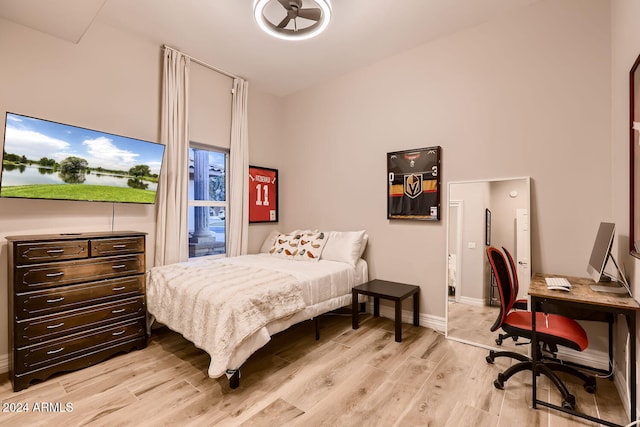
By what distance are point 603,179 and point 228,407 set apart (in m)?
3.26

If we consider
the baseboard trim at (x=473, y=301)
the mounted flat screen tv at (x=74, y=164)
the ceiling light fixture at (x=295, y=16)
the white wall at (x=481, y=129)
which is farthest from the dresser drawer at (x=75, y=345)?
the baseboard trim at (x=473, y=301)

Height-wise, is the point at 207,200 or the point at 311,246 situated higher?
the point at 207,200

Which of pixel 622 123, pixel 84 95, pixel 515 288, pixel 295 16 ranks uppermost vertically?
pixel 295 16

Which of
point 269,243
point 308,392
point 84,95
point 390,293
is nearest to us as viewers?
point 308,392

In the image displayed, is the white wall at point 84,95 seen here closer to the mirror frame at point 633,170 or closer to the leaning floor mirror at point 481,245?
the leaning floor mirror at point 481,245

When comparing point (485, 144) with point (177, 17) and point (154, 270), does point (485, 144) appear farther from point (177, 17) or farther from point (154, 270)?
point (154, 270)

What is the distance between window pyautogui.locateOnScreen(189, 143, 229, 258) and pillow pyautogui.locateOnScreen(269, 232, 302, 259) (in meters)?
0.72

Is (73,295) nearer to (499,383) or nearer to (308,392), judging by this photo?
(308,392)

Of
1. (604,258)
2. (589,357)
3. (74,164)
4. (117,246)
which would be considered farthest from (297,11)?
(589,357)

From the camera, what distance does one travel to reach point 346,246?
11.8ft

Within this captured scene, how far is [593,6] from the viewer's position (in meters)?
2.40

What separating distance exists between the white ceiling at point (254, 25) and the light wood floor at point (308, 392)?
278 cm

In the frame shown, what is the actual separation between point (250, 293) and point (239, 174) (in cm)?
213

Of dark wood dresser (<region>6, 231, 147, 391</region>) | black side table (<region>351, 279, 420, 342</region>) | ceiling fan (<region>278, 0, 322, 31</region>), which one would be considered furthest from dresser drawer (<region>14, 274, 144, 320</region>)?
ceiling fan (<region>278, 0, 322, 31</region>)
